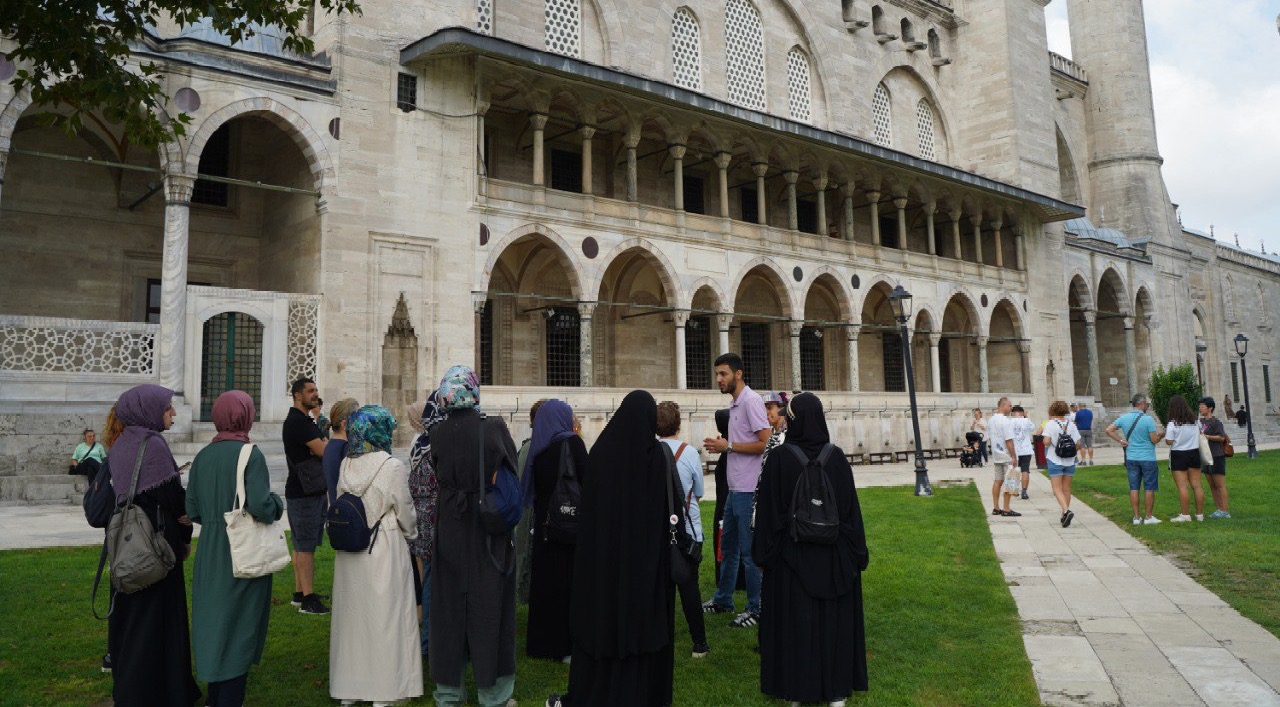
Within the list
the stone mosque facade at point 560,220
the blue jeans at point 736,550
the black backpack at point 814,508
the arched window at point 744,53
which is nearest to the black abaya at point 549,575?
the black backpack at point 814,508

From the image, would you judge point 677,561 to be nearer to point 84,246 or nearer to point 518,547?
point 518,547

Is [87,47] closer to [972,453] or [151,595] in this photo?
[151,595]

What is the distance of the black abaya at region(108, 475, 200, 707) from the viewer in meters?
4.41

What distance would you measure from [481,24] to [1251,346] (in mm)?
46137

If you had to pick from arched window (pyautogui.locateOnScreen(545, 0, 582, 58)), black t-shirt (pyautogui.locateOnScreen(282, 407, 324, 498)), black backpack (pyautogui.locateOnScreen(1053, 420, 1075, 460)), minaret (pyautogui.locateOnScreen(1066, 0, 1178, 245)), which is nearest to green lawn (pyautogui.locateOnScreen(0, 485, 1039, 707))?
black t-shirt (pyautogui.locateOnScreen(282, 407, 324, 498))

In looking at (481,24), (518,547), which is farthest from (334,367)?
(518,547)

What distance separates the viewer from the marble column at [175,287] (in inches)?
577

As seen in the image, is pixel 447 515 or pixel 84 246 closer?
pixel 447 515

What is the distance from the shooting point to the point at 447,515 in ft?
15.5

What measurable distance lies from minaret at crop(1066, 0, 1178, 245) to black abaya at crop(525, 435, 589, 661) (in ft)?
136

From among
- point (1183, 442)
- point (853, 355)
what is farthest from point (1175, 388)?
point (1183, 442)

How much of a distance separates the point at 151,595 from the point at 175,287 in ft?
39.2

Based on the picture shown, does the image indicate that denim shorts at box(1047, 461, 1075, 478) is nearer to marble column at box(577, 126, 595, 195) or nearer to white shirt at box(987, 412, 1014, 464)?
white shirt at box(987, 412, 1014, 464)

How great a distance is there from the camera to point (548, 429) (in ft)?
17.6
